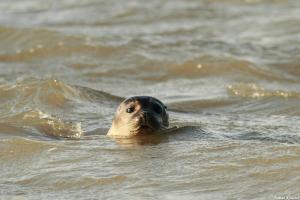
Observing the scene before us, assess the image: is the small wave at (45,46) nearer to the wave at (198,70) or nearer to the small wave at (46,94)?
the wave at (198,70)

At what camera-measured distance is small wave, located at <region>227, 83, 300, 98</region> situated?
406 inches

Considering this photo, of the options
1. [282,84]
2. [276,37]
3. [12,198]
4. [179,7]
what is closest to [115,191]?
[12,198]

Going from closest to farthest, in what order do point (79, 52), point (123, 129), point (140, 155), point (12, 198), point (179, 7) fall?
1. point (12, 198)
2. point (140, 155)
3. point (123, 129)
4. point (79, 52)
5. point (179, 7)

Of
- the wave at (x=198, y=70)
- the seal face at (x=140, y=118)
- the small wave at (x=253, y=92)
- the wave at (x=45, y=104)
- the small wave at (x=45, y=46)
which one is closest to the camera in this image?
the seal face at (x=140, y=118)

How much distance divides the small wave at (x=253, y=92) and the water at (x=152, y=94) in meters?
0.01

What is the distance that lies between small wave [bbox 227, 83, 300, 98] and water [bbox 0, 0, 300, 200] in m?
0.01

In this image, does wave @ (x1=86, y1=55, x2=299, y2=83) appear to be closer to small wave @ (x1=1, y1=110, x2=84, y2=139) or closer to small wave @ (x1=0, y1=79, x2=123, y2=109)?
small wave @ (x1=0, y1=79, x2=123, y2=109)

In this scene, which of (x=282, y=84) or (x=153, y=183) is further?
(x=282, y=84)

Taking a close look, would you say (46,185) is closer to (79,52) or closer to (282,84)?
(282,84)

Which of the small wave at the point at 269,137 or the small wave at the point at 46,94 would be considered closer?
the small wave at the point at 269,137

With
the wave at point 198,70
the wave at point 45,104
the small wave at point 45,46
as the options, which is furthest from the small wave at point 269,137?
the small wave at point 45,46

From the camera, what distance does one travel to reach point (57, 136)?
8.56 m

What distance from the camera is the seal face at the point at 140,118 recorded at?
801 centimetres

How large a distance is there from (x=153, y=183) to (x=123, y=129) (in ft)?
6.44
